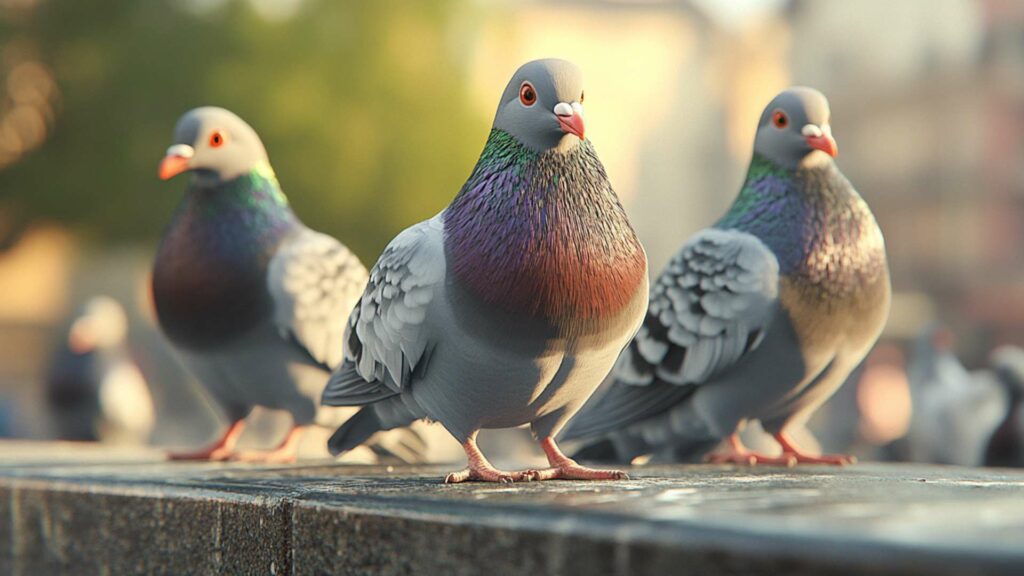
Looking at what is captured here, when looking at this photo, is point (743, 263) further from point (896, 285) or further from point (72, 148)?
point (896, 285)

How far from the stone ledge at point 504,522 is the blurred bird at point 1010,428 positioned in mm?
1344

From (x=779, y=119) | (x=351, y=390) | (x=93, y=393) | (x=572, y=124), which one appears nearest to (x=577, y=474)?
(x=351, y=390)

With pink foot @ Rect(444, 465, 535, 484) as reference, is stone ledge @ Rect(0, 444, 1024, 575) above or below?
below

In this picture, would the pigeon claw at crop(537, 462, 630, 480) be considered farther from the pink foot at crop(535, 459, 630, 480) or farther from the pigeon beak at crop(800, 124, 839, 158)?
the pigeon beak at crop(800, 124, 839, 158)

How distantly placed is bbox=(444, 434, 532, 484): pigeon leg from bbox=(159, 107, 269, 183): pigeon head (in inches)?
75.5

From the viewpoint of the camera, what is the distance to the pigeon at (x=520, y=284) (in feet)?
11.2

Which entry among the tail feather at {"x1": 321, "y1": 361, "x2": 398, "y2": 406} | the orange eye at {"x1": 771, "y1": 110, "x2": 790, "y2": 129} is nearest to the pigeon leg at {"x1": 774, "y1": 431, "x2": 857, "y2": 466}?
the orange eye at {"x1": 771, "y1": 110, "x2": 790, "y2": 129}

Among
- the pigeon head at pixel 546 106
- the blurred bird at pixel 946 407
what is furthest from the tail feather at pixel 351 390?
the blurred bird at pixel 946 407

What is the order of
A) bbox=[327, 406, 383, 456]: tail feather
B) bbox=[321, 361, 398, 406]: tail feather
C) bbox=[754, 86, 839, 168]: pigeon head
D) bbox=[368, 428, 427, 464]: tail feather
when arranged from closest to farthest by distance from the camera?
bbox=[321, 361, 398, 406]: tail feather < bbox=[327, 406, 383, 456]: tail feather < bbox=[754, 86, 839, 168]: pigeon head < bbox=[368, 428, 427, 464]: tail feather

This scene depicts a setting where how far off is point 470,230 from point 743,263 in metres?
1.39

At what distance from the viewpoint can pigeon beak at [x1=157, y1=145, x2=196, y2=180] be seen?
191 inches

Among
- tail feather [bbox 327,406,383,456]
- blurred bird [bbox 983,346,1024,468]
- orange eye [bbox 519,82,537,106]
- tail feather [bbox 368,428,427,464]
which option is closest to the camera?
orange eye [bbox 519,82,537,106]

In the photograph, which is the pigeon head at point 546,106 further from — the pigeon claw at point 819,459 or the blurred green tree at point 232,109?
the blurred green tree at point 232,109

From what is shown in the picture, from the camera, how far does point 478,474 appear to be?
3613mm
